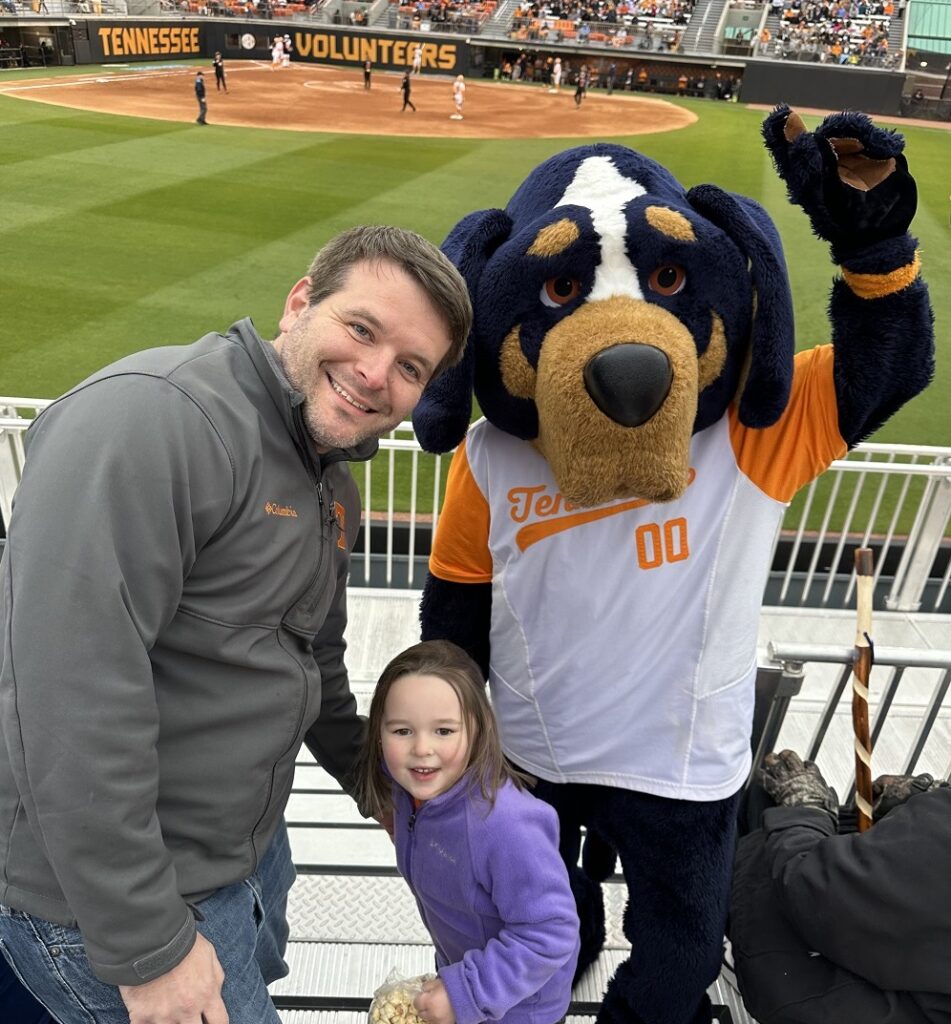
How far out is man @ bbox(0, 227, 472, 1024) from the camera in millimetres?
1168

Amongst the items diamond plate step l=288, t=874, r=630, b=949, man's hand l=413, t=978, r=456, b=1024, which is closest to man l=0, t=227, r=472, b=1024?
man's hand l=413, t=978, r=456, b=1024

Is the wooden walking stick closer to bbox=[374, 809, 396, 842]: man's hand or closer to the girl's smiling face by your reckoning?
the girl's smiling face

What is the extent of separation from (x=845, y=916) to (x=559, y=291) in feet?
5.10

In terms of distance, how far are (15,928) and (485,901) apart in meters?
0.93

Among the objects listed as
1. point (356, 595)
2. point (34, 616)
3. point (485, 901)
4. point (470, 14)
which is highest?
point (470, 14)

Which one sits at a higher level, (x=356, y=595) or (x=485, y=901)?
(x=485, y=901)

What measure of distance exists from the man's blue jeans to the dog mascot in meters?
0.79

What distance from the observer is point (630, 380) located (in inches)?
62.4

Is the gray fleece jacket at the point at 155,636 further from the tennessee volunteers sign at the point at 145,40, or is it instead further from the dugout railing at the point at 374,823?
the tennessee volunteers sign at the point at 145,40

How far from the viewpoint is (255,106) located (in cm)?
2373

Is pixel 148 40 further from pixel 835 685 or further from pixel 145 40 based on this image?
pixel 835 685

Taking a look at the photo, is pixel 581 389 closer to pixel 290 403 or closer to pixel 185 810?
pixel 290 403

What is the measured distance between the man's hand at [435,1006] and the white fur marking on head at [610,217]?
1.56 meters

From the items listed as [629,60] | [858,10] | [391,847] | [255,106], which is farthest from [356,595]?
[858,10]
